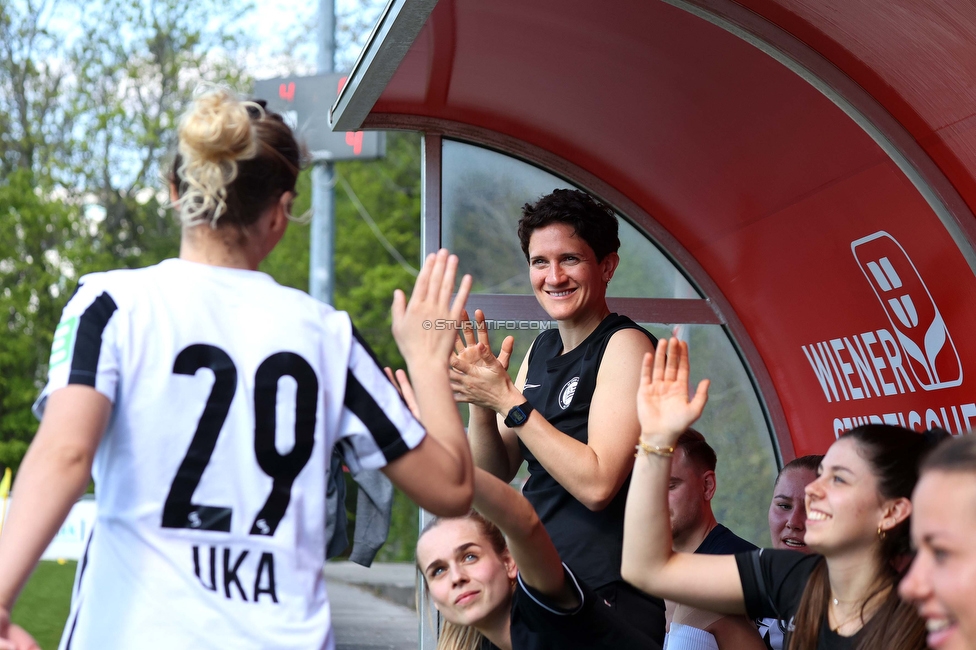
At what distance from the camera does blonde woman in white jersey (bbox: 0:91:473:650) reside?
1.59m

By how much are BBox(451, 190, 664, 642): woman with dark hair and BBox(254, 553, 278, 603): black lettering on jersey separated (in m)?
1.09

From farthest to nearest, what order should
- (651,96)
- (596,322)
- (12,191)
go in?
(12,191)
(651,96)
(596,322)

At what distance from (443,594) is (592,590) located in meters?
0.47

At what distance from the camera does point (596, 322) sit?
9.95 ft

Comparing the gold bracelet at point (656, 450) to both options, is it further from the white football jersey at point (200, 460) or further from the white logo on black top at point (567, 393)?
the white football jersey at point (200, 460)

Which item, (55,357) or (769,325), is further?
(769,325)

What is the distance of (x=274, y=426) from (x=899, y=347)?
2757 millimetres

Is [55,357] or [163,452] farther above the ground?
[55,357]

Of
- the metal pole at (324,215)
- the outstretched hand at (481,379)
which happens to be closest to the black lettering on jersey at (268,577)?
the outstretched hand at (481,379)

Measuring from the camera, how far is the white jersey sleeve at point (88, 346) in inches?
61.7

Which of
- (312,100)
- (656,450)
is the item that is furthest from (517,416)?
(312,100)

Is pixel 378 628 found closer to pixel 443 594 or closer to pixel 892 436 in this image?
pixel 443 594

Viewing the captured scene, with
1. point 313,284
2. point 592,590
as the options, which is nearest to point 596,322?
point 592,590

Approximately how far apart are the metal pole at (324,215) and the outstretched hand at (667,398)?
11252mm
